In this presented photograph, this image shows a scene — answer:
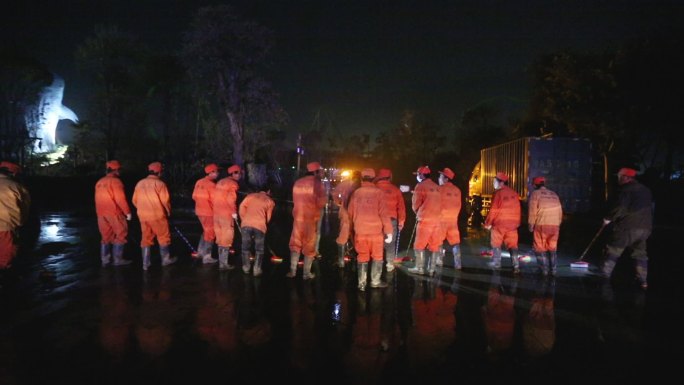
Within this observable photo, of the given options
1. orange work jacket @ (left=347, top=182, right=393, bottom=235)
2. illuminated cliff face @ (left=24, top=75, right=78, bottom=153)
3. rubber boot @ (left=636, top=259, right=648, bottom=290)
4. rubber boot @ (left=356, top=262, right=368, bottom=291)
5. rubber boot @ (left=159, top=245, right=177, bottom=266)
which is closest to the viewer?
orange work jacket @ (left=347, top=182, right=393, bottom=235)

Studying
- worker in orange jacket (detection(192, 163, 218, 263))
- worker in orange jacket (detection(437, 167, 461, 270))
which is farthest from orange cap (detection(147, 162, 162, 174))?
worker in orange jacket (detection(437, 167, 461, 270))

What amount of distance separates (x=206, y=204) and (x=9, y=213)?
307 centimetres

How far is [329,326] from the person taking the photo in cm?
554

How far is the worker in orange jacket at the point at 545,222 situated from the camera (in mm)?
8273

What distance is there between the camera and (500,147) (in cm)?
1959

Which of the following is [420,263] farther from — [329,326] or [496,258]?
[329,326]

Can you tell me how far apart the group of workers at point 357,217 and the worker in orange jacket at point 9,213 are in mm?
13

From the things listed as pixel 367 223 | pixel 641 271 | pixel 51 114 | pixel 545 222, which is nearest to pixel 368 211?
pixel 367 223

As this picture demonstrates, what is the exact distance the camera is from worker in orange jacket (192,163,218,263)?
884cm

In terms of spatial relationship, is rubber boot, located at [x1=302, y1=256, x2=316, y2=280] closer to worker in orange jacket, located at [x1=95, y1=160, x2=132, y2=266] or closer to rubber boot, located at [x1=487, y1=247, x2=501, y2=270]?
worker in orange jacket, located at [x1=95, y1=160, x2=132, y2=266]

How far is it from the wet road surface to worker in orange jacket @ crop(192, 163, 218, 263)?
38 centimetres

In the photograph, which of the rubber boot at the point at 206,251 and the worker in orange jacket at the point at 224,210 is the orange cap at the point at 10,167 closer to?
the worker in orange jacket at the point at 224,210

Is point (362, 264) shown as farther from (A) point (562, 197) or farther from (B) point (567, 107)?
(B) point (567, 107)

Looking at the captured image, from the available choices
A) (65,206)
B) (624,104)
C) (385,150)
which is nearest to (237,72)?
(65,206)
